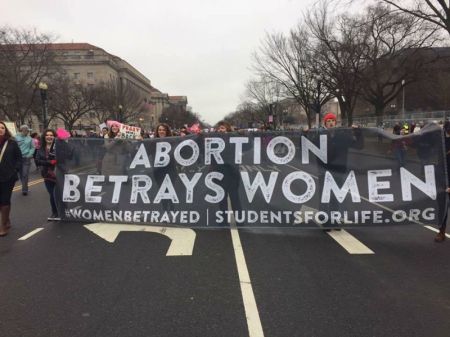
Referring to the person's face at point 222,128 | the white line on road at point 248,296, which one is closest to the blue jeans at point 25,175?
the person's face at point 222,128

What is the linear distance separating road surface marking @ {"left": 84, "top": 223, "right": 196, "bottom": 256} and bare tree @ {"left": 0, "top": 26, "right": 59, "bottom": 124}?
39.7m

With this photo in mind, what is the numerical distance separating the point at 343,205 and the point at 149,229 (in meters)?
3.26

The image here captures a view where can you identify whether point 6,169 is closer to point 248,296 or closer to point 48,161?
point 48,161

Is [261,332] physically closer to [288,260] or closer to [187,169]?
[288,260]

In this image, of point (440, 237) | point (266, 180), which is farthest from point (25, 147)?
point (440, 237)

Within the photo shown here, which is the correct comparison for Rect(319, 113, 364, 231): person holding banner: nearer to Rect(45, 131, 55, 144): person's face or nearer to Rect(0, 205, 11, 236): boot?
Rect(45, 131, 55, 144): person's face

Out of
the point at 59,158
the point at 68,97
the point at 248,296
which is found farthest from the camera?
the point at 68,97

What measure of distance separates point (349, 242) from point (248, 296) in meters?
2.73

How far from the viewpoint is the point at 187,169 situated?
793 centimetres

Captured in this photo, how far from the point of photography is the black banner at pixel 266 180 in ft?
23.4

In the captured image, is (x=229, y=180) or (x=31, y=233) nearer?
(x=229, y=180)

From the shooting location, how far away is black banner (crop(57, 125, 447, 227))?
713cm

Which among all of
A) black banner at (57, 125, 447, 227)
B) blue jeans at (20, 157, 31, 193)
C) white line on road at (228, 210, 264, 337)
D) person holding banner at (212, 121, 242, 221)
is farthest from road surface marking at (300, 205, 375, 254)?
blue jeans at (20, 157, 31, 193)

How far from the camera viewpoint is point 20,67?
162 ft
